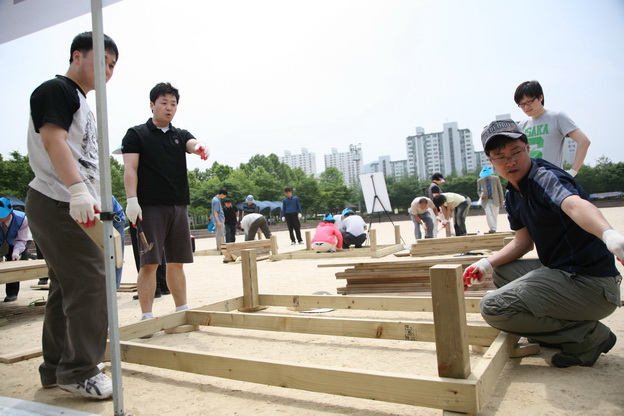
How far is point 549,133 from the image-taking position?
3.81 m

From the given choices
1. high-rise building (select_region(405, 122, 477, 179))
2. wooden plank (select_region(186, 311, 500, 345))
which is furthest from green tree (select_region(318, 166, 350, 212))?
high-rise building (select_region(405, 122, 477, 179))

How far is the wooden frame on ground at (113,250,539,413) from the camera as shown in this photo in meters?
1.85

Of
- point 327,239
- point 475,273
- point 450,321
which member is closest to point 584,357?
point 475,273

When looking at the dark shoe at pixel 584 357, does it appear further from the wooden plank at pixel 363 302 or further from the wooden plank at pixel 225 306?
the wooden plank at pixel 225 306

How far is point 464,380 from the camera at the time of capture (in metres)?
1.83

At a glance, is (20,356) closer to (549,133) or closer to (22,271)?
(22,271)

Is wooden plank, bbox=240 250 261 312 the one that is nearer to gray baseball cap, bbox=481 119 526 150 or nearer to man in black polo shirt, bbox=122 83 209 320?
man in black polo shirt, bbox=122 83 209 320

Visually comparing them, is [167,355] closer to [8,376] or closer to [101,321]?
[101,321]

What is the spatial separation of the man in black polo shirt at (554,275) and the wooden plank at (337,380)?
82cm

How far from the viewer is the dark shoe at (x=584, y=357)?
235 centimetres

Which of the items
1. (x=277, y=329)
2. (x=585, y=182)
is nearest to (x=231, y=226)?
(x=277, y=329)

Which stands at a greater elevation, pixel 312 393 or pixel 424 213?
pixel 424 213

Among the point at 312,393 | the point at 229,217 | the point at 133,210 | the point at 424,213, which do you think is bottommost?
the point at 312,393

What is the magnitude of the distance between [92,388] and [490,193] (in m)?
9.23
